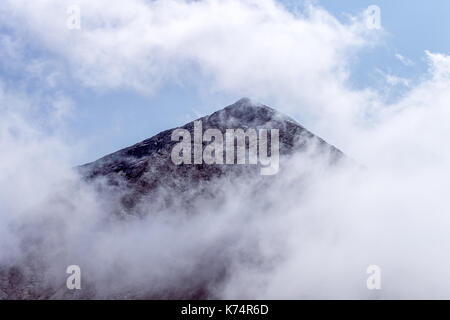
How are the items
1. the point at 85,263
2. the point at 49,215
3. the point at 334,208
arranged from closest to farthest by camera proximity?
1. the point at 85,263
2. the point at 49,215
3. the point at 334,208

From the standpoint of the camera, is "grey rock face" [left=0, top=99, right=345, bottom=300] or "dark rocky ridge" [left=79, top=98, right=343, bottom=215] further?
"dark rocky ridge" [left=79, top=98, right=343, bottom=215]

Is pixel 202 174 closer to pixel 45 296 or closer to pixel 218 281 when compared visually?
pixel 218 281

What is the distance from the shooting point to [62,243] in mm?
63219

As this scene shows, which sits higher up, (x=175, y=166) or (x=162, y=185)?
(x=175, y=166)

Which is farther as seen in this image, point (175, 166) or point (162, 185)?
point (175, 166)

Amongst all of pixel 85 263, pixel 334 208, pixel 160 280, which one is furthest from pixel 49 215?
pixel 334 208

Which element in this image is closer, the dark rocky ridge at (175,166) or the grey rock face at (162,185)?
the grey rock face at (162,185)
